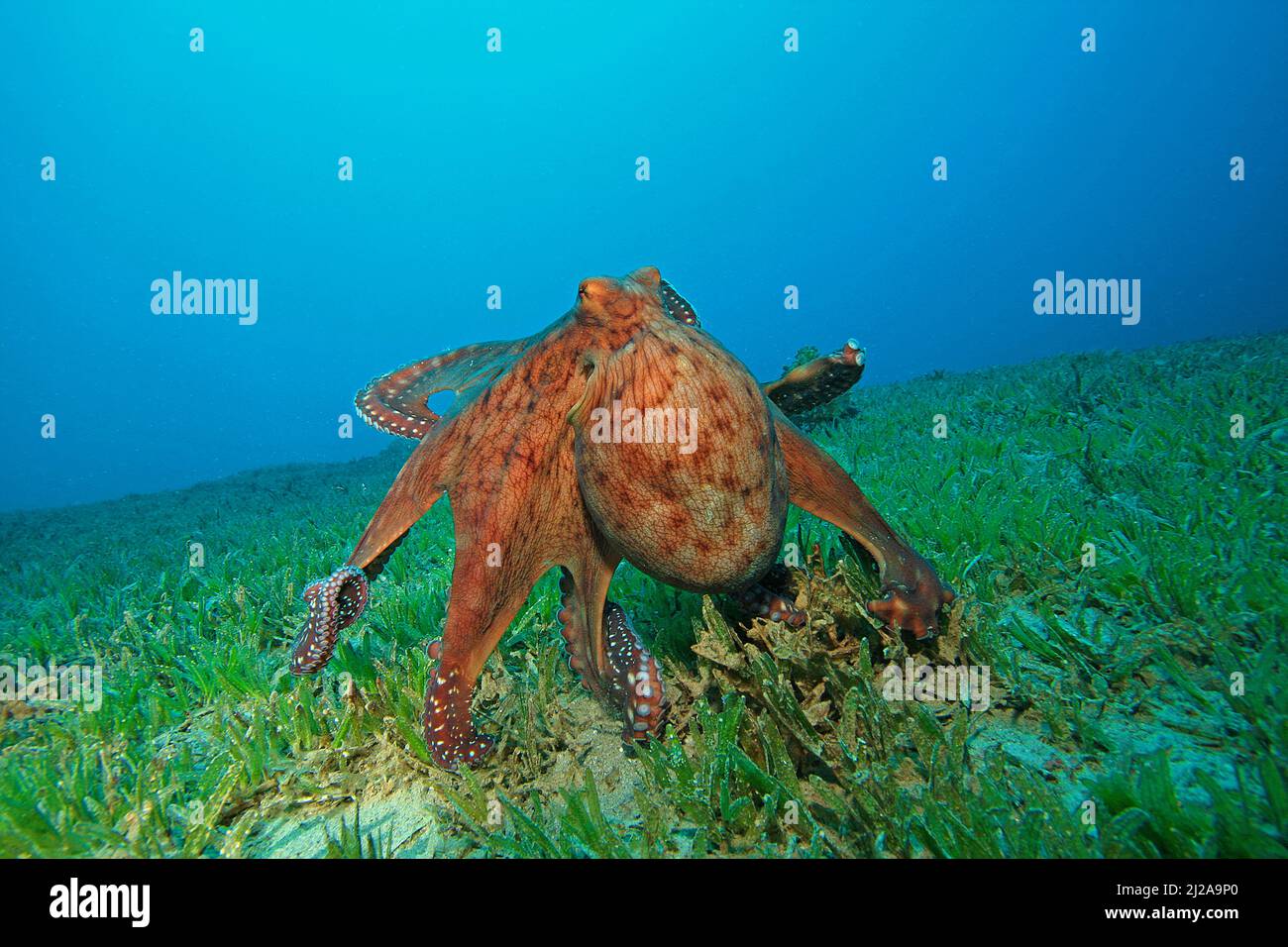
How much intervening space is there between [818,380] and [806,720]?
1.29m

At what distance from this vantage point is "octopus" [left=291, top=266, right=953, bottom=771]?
1.88 meters

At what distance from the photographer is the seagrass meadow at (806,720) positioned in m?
1.88

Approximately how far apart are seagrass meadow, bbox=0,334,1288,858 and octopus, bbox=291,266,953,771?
13.7 inches

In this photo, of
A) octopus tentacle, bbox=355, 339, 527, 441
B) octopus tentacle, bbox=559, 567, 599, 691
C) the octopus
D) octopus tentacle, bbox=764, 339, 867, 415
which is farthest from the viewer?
octopus tentacle, bbox=355, 339, 527, 441

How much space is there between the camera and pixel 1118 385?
734 centimetres

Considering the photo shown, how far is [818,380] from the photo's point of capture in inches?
97.2

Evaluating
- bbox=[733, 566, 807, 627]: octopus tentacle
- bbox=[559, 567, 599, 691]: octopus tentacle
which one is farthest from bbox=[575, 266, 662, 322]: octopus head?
bbox=[733, 566, 807, 627]: octopus tentacle

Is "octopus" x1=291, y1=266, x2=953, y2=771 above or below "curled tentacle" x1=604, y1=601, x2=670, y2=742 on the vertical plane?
above

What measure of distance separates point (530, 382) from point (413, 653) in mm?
1772

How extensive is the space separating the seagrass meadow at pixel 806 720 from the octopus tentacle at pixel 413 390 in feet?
3.90

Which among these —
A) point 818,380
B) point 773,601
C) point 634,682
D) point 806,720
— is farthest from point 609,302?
point 806,720

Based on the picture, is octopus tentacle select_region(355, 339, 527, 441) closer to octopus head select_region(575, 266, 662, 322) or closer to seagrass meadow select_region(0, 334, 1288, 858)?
octopus head select_region(575, 266, 662, 322)

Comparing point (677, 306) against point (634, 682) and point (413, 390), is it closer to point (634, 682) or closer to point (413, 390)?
point (413, 390)
